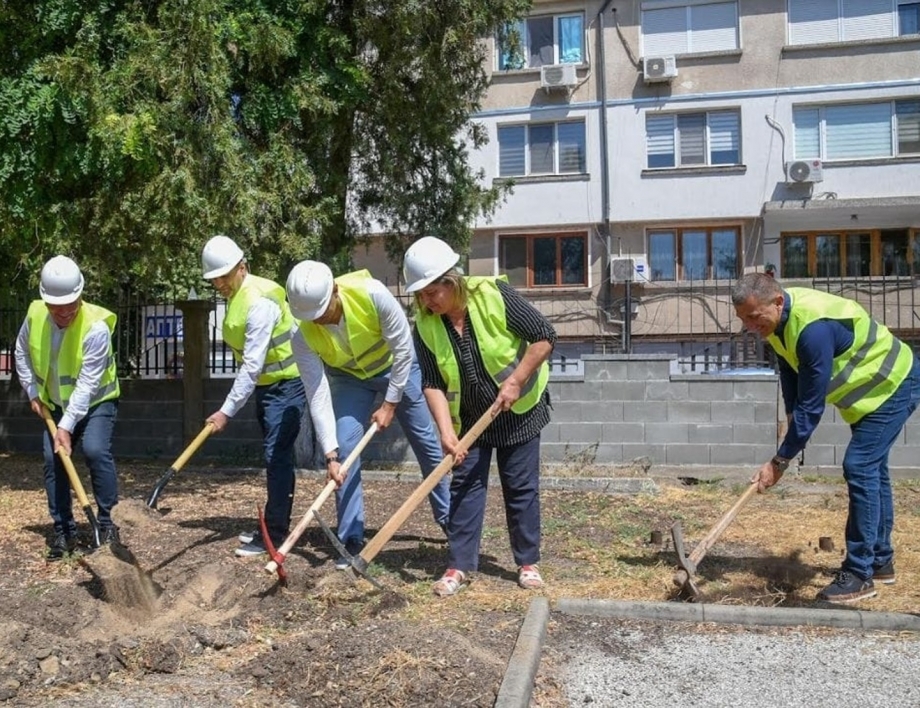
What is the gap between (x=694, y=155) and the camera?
63.2ft

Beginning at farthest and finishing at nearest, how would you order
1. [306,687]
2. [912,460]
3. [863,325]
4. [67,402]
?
[912,460], [67,402], [863,325], [306,687]

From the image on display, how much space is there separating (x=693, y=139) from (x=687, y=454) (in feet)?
37.0

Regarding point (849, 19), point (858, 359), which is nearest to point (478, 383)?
point (858, 359)

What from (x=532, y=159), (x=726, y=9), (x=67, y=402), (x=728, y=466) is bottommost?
(x=728, y=466)

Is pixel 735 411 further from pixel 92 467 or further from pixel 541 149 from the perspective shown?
pixel 541 149

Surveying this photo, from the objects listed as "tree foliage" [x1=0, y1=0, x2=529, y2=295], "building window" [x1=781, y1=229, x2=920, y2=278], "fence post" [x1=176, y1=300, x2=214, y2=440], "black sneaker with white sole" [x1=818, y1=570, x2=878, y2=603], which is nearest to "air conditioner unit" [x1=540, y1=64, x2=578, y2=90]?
"building window" [x1=781, y1=229, x2=920, y2=278]

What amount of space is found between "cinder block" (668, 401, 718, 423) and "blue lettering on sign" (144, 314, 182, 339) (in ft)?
17.8

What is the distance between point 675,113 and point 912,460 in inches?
458

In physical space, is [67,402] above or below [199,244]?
below

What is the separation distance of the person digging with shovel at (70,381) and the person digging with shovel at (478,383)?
1905 millimetres

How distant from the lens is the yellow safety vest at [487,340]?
463cm

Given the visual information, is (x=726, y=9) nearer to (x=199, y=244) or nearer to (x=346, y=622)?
(x=199, y=244)

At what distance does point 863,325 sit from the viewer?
15.3 feet

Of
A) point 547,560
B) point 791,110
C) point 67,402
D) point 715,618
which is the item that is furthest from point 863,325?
point 791,110
